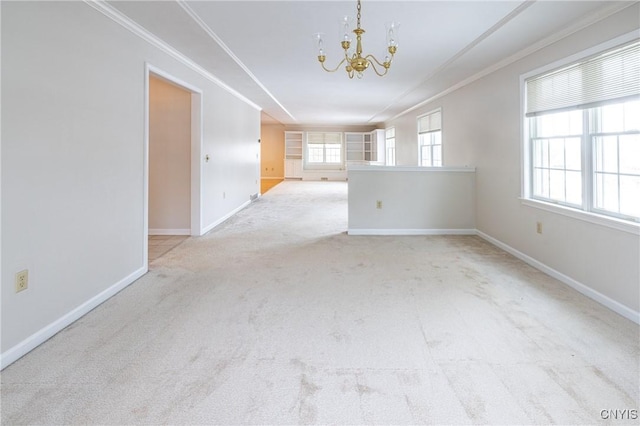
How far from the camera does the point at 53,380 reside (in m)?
1.88

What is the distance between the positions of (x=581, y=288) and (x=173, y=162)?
498 cm

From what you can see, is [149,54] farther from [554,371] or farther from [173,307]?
[554,371]

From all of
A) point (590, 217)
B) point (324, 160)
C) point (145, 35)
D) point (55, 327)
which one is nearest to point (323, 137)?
point (324, 160)

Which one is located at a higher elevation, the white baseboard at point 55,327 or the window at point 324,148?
the window at point 324,148

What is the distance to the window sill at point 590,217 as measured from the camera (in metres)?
2.65

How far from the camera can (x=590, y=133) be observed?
3135 mm

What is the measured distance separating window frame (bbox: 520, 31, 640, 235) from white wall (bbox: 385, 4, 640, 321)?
5cm

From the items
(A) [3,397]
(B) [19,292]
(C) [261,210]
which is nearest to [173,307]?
(B) [19,292]

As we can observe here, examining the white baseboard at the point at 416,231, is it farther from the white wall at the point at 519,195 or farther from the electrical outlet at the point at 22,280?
the electrical outlet at the point at 22,280

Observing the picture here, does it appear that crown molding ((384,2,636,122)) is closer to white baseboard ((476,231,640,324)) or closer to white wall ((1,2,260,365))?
white baseboard ((476,231,640,324))

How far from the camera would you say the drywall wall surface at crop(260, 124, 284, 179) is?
606 inches

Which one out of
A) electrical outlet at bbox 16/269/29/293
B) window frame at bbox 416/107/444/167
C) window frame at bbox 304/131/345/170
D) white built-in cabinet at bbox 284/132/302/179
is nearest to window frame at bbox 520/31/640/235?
window frame at bbox 416/107/444/167

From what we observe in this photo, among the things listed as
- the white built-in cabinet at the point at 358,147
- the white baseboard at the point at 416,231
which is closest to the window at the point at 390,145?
the white built-in cabinet at the point at 358,147

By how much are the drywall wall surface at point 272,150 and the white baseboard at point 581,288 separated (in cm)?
1198
